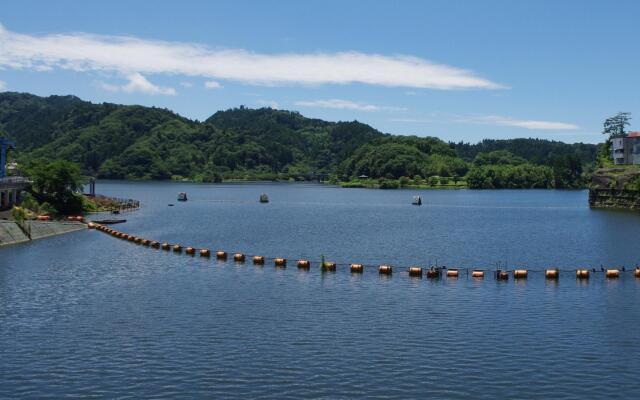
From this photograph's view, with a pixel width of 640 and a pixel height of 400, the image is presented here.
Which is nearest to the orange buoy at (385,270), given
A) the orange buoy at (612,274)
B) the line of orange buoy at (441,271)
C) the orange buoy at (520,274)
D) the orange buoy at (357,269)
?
the line of orange buoy at (441,271)

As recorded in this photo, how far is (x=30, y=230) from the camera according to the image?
131875 millimetres

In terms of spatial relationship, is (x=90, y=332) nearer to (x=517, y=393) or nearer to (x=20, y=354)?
(x=20, y=354)

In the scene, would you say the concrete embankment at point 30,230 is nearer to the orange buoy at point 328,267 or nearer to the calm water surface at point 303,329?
the calm water surface at point 303,329

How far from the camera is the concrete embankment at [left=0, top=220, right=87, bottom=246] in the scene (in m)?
124

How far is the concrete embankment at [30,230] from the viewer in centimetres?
12375

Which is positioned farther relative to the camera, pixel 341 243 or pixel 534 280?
pixel 341 243

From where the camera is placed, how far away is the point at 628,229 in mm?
165250

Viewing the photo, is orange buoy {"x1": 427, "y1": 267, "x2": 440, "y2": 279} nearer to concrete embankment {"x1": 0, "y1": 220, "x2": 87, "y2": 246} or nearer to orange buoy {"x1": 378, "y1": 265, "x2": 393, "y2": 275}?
orange buoy {"x1": 378, "y1": 265, "x2": 393, "y2": 275}

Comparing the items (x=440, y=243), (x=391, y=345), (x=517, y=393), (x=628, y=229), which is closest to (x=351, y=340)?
A: (x=391, y=345)

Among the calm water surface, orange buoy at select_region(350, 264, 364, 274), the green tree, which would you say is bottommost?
the calm water surface

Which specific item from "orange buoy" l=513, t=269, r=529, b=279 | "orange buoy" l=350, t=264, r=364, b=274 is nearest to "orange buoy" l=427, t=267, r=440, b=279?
"orange buoy" l=350, t=264, r=364, b=274

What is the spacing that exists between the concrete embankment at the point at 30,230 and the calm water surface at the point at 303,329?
18.7 ft

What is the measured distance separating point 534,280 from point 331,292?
3072 centimetres

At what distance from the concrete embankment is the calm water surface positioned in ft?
18.7
